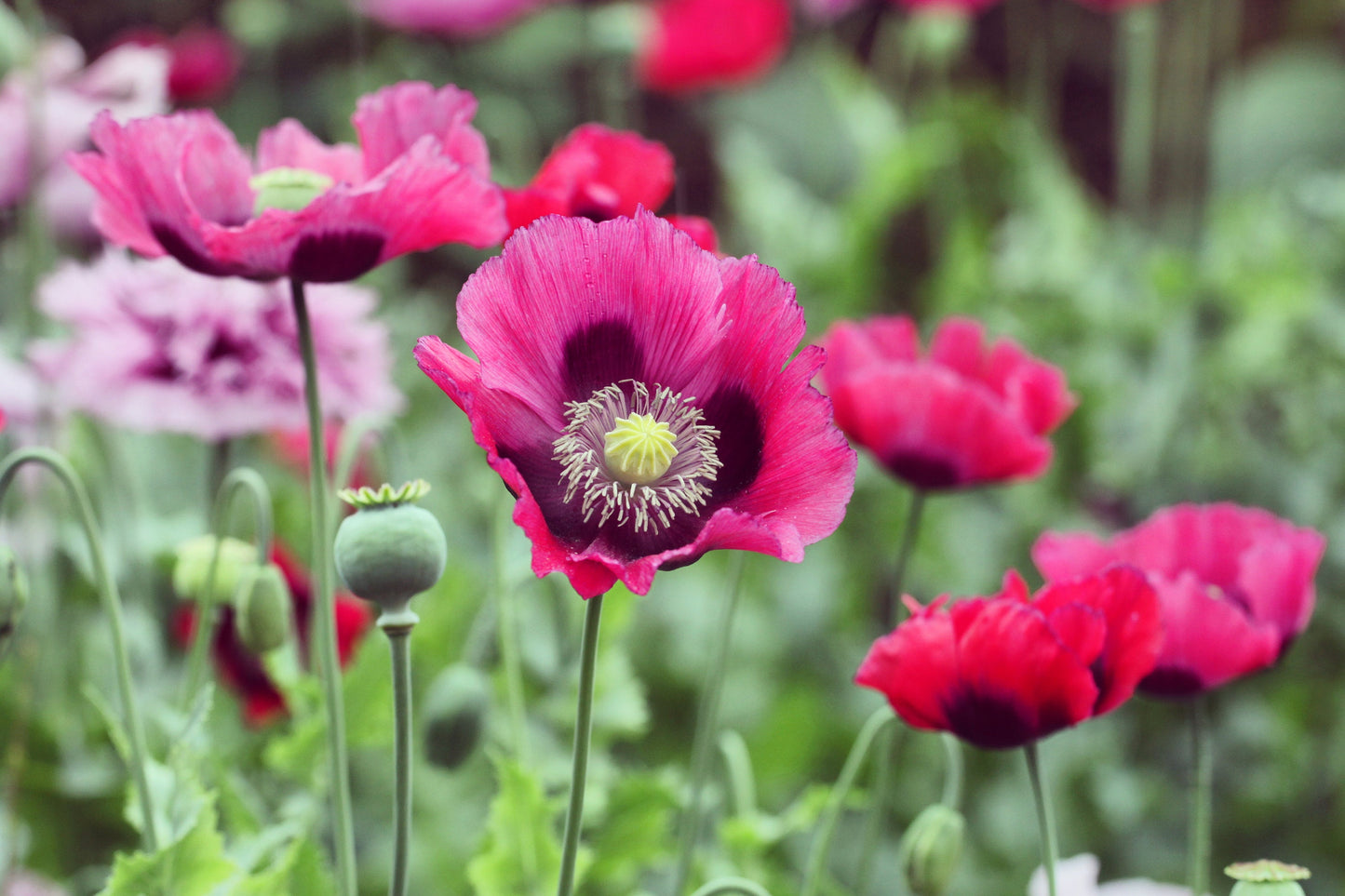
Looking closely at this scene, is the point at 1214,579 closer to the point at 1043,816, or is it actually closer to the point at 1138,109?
the point at 1043,816

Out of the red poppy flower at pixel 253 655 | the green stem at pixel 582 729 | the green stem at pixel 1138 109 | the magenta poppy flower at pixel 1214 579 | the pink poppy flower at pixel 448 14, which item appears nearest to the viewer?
the green stem at pixel 582 729

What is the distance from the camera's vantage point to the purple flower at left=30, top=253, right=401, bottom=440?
0.66 m

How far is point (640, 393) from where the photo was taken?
1.35ft

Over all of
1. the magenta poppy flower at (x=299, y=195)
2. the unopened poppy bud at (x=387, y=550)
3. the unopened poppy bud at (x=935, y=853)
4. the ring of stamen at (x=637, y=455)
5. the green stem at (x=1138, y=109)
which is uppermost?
the green stem at (x=1138, y=109)

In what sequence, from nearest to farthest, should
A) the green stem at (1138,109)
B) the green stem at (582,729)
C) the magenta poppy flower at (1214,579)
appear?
the green stem at (582,729) < the magenta poppy flower at (1214,579) < the green stem at (1138,109)

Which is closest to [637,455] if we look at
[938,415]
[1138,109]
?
[938,415]

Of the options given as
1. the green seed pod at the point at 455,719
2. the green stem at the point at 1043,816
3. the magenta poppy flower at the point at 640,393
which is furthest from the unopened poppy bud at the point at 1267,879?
the green seed pod at the point at 455,719

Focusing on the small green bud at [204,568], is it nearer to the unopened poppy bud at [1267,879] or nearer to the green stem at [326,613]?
the green stem at [326,613]

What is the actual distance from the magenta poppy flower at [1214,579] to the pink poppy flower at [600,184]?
8.4 inches

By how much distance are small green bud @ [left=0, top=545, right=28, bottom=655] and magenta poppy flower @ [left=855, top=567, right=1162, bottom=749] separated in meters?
0.29

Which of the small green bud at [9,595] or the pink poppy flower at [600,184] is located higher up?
the pink poppy flower at [600,184]

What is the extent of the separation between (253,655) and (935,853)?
0.45m

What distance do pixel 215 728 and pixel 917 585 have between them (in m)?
0.64

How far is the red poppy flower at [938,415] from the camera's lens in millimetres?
606
